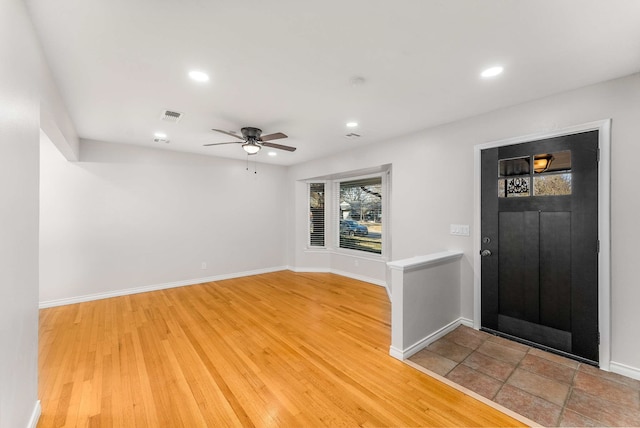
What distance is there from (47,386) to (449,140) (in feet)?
16.0

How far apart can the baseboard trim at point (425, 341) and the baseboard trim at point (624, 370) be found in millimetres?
1234

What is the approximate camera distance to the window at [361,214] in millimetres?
5535

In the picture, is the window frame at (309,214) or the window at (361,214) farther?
the window frame at (309,214)

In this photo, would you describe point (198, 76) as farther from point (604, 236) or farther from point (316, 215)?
point (316, 215)

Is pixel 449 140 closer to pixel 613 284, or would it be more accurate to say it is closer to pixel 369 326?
pixel 613 284

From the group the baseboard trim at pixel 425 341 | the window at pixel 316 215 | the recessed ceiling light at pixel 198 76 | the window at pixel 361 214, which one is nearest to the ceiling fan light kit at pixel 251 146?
the recessed ceiling light at pixel 198 76

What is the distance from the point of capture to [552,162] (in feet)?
9.00

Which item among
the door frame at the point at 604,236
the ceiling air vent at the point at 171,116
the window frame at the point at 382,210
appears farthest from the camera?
the window frame at the point at 382,210

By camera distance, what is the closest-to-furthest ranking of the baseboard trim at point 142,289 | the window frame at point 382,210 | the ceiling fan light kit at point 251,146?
the ceiling fan light kit at point 251,146, the baseboard trim at point 142,289, the window frame at point 382,210

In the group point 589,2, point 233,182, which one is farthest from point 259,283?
point 589,2

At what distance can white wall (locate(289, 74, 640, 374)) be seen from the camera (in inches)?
91.8

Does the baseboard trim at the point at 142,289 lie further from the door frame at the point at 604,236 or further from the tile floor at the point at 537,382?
the door frame at the point at 604,236

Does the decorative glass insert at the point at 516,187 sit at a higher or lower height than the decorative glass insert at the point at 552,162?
lower

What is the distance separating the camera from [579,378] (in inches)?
90.4
